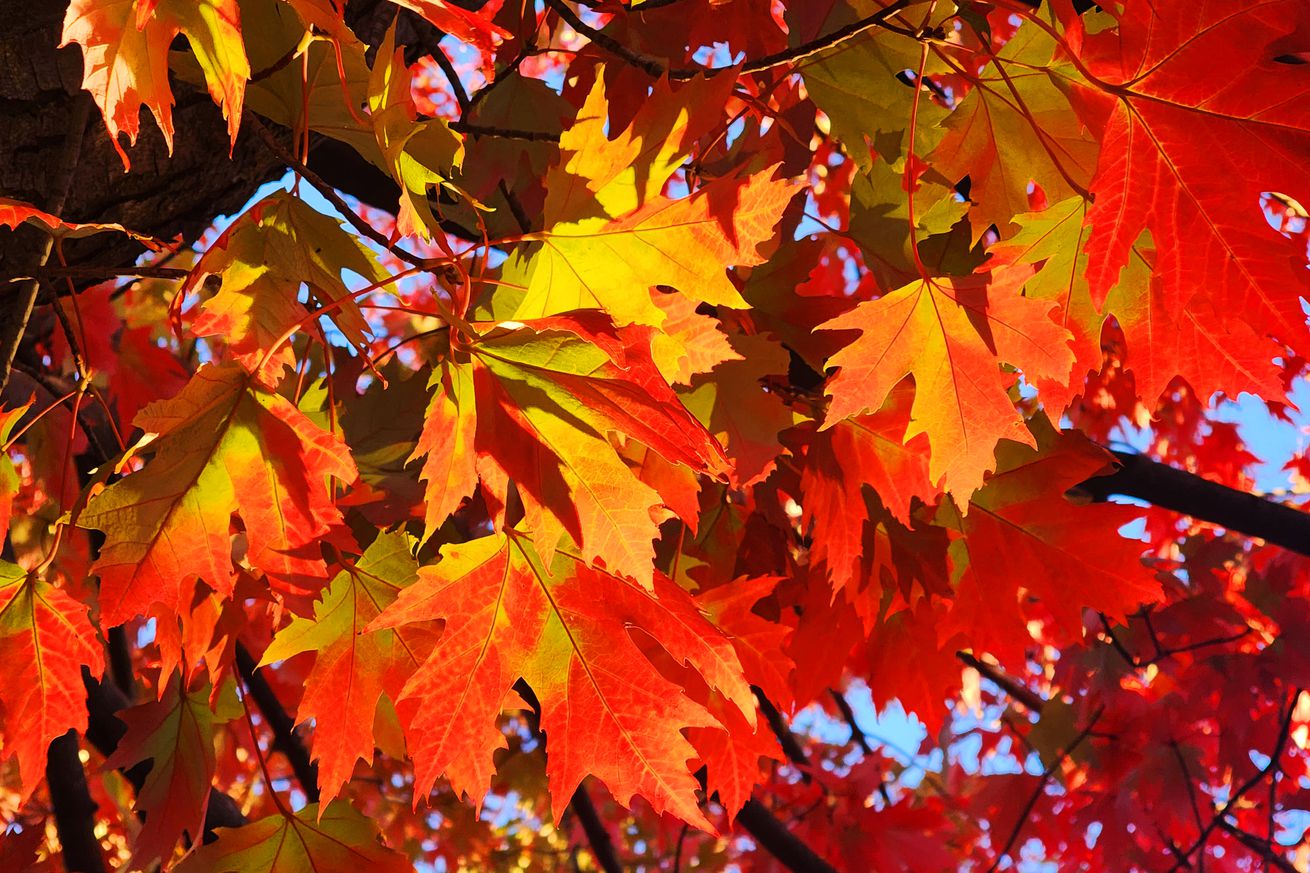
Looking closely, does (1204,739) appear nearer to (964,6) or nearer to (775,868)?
(775,868)

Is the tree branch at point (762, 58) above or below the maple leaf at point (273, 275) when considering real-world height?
above

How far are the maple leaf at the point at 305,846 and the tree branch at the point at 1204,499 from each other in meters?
1.40

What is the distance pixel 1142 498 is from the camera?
2.06m

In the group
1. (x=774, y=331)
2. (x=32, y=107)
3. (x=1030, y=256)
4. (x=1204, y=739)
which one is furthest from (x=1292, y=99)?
(x=1204, y=739)

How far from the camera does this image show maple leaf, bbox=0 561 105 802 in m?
1.06

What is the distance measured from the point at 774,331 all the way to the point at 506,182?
17.4 inches

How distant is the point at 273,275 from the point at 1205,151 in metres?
0.87

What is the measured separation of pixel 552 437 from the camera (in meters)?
0.90

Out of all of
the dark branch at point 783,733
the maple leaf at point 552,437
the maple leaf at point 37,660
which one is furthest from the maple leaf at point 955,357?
the dark branch at point 783,733

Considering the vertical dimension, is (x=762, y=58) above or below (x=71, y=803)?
above

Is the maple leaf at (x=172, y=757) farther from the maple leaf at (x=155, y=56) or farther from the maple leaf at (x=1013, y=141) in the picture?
the maple leaf at (x=1013, y=141)

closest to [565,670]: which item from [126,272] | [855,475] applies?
[855,475]

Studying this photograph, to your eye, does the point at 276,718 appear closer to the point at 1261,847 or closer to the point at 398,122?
the point at 398,122

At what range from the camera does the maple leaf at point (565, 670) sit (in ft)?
3.38
